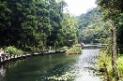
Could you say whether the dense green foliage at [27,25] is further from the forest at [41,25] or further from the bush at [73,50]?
the bush at [73,50]

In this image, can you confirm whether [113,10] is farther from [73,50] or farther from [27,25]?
[73,50]

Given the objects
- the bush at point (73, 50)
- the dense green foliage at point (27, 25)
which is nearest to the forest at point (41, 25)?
the dense green foliage at point (27, 25)

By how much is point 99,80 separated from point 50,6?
69347 millimetres

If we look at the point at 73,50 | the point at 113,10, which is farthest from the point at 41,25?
the point at 113,10

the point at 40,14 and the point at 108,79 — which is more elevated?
the point at 40,14

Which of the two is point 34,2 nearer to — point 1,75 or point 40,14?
point 40,14

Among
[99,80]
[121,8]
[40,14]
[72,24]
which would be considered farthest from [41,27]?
[99,80]

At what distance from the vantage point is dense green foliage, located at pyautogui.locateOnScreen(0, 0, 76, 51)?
76.2 m

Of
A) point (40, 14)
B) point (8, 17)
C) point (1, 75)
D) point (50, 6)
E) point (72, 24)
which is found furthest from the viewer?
point (72, 24)

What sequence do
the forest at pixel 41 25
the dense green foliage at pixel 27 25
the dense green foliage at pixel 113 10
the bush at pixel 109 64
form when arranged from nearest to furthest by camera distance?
the bush at pixel 109 64, the dense green foliage at pixel 113 10, the forest at pixel 41 25, the dense green foliage at pixel 27 25

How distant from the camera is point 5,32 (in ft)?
254

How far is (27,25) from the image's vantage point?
78.9 metres

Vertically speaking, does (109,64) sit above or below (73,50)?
above

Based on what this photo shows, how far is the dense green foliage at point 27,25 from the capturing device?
76188 mm
